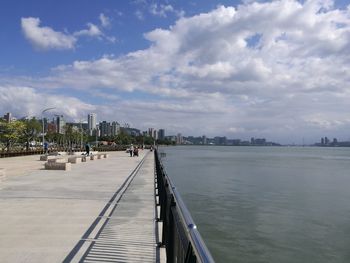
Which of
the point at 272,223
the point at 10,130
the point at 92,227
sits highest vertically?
the point at 10,130

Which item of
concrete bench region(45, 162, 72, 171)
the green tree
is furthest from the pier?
the green tree

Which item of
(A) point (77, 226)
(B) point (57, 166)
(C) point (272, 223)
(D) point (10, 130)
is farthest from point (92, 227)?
(D) point (10, 130)

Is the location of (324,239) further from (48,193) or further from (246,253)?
(48,193)

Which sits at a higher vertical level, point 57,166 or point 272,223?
point 57,166

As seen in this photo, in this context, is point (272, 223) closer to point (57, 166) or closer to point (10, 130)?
point (57, 166)

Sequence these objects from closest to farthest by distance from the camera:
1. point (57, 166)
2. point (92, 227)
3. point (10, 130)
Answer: point (92, 227)
point (57, 166)
point (10, 130)

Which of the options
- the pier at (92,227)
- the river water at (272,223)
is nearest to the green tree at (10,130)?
the river water at (272,223)

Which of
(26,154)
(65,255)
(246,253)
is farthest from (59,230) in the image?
(26,154)

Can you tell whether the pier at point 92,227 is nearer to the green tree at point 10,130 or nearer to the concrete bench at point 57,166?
the concrete bench at point 57,166

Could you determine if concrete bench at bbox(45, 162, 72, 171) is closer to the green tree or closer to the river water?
the river water

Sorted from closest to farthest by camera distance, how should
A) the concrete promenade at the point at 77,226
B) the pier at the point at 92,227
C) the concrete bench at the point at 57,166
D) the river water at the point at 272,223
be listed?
the pier at the point at 92,227
the concrete promenade at the point at 77,226
the river water at the point at 272,223
the concrete bench at the point at 57,166

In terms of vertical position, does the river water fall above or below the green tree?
below

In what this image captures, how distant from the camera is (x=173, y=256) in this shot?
5441mm

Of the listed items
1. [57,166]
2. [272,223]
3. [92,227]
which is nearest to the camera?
[92,227]
